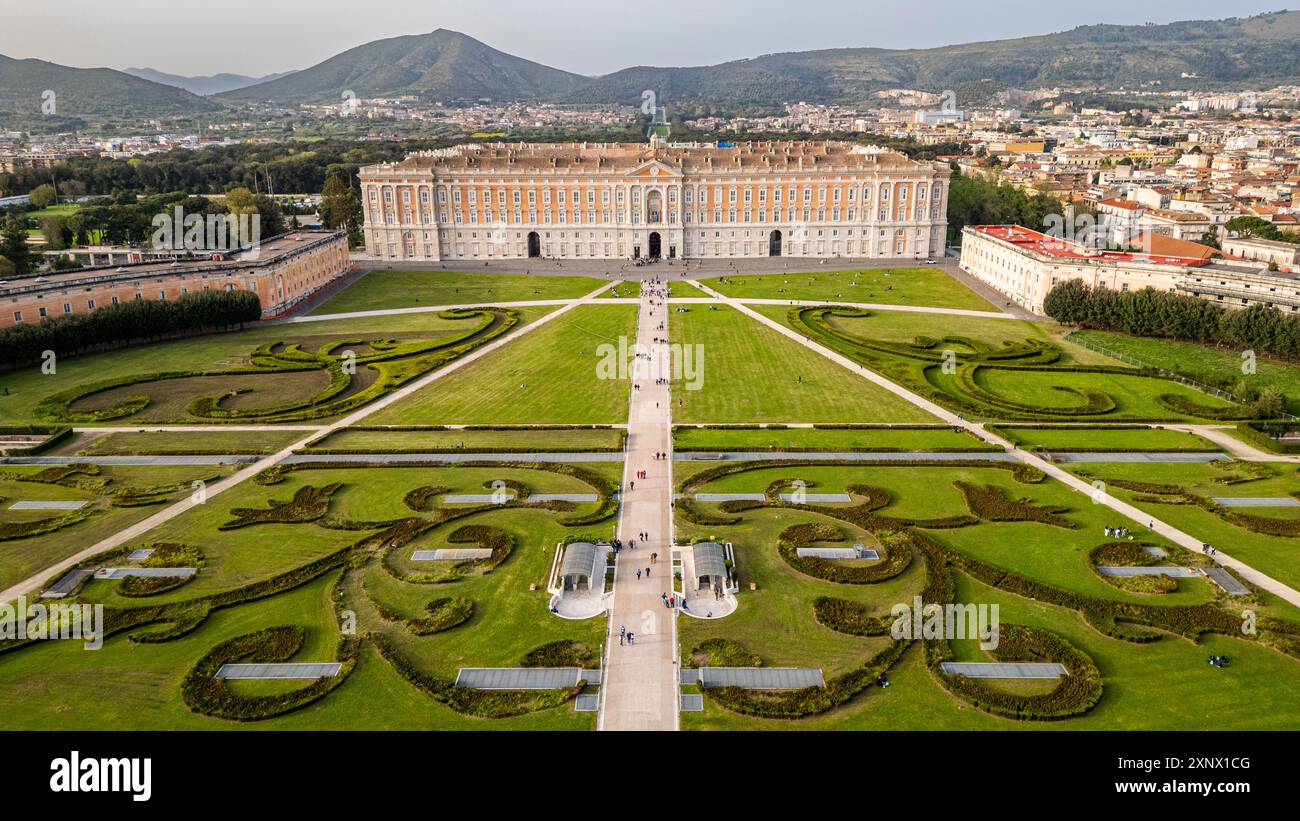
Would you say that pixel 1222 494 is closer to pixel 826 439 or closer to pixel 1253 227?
pixel 826 439

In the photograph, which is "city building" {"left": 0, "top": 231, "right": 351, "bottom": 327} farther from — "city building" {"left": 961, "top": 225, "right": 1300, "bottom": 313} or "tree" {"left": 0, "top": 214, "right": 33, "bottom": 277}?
"city building" {"left": 961, "top": 225, "right": 1300, "bottom": 313}

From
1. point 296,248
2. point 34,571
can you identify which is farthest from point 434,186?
point 34,571

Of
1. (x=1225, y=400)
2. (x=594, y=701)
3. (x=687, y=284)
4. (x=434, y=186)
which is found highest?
(x=434, y=186)

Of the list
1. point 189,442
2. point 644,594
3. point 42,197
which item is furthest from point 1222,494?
point 42,197

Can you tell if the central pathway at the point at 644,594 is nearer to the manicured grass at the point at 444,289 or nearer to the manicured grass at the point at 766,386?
the manicured grass at the point at 766,386
